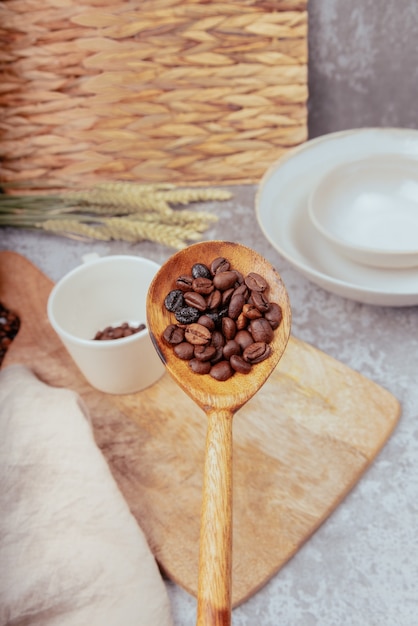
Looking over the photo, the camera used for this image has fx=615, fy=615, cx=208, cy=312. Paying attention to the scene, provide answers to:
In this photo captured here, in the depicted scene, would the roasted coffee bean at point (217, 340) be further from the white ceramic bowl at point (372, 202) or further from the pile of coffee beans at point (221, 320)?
the white ceramic bowl at point (372, 202)

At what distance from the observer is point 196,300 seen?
25.8 inches

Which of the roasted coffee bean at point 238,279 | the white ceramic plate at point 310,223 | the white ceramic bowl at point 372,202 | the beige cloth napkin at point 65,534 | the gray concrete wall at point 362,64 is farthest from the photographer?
the gray concrete wall at point 362,64

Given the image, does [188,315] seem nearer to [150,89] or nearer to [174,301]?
[174,301]

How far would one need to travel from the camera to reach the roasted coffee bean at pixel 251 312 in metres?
0.64

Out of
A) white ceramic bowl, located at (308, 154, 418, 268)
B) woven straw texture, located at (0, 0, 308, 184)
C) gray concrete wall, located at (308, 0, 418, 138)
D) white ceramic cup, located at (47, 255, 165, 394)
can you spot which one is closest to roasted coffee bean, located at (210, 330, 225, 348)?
white ceramic cup, located at (47, 255, 165, 394)

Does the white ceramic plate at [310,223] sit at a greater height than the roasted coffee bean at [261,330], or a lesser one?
lesser

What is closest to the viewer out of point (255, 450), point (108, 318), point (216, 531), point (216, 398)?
point (216, 531)

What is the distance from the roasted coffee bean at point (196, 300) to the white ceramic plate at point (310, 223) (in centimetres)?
19

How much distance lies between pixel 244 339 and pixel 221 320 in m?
0.04

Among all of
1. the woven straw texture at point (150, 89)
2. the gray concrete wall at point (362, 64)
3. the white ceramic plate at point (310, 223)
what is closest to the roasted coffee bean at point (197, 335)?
the white ceramic plate at point (310, 223)

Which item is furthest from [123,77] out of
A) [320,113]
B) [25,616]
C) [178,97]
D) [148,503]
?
[25,616]

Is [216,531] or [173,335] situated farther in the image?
[173,335]

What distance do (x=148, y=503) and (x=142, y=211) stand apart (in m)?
0.53

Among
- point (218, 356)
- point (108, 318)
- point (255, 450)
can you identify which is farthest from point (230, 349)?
point (108, 318)
